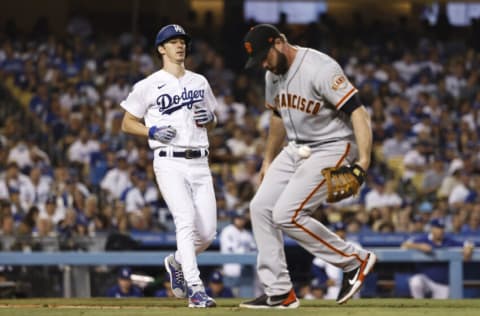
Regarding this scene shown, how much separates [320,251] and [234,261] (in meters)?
4.58

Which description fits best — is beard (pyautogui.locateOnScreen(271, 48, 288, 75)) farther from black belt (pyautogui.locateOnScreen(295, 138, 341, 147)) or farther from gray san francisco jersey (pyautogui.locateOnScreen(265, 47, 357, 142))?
black belt (pyautogui.locateOnScreen(295, 138, 341, 147))

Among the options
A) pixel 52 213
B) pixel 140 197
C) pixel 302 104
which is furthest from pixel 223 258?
pixel 302 104

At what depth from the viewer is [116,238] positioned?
42.0 ft

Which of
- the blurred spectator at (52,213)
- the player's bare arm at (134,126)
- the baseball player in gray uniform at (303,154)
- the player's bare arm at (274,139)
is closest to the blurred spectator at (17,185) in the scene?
the blurred spectator at (52,213)

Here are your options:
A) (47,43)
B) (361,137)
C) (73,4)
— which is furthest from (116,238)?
(73,4)

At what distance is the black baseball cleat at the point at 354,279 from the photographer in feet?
22.7

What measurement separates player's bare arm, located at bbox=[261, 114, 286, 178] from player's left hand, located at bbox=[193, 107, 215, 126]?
508mm

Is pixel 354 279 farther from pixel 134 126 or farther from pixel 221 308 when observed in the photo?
pixel 134 126

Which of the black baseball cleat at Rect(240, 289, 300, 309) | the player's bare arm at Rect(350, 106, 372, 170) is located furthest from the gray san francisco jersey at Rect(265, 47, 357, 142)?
the black baseball cleat at Rect(240, 289, 300, 309)

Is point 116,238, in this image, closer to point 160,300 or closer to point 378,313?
point 160,300

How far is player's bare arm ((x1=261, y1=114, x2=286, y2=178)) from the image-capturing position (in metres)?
7.26

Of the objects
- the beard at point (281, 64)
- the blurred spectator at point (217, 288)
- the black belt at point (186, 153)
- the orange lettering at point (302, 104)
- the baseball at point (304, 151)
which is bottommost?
the blurred spectator at point (217, 288)

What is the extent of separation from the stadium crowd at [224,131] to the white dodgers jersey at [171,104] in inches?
208

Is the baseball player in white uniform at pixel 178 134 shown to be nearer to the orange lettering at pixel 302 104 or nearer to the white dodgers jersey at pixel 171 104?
the white dodgers jersey at pixel 171 104
